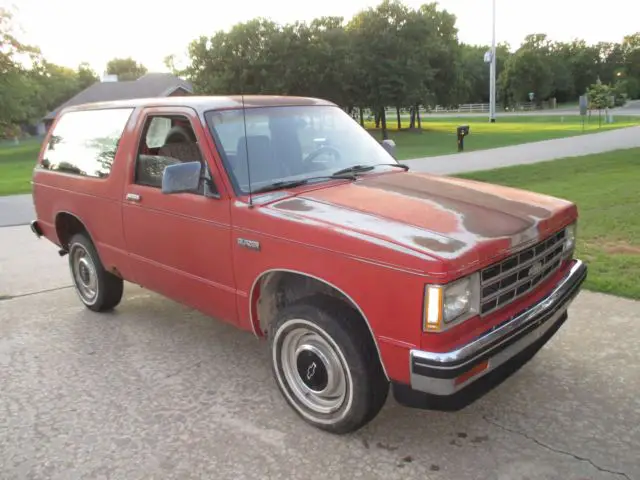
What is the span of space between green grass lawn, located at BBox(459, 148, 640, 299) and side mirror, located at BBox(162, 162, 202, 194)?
160 inches

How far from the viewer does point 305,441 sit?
328cm

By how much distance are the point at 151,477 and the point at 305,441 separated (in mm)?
838

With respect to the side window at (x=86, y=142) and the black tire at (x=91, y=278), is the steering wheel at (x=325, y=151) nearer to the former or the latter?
the side window at (x=86, y=142)

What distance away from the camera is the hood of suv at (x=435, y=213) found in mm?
2869

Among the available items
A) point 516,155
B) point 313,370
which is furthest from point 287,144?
point 516,155

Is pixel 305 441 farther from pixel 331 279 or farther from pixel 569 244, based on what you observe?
pixel 569 244

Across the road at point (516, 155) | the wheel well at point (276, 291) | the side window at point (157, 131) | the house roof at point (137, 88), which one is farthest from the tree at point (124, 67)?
the wheel well at point (276, 291)

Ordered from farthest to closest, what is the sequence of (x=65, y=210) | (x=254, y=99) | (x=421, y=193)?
1. (x=65, y=210)
2. (x=254, y=99)
3. (x=421, y=193)

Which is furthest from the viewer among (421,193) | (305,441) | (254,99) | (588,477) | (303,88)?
(303,88)

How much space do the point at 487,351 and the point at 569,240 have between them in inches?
55.5

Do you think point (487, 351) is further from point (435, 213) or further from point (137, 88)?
point (137, 88)

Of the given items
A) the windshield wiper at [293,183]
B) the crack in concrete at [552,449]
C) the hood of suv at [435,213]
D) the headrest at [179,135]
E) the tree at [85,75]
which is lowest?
the crack in concrete at [552,449]

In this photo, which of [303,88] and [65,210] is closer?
[65,210]

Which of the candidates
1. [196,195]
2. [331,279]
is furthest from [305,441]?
[196,195]
